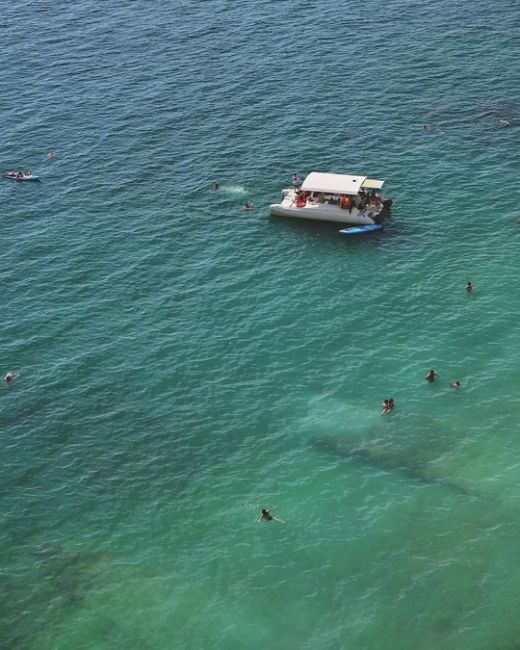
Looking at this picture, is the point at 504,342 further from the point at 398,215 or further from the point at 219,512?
the point at 219,512

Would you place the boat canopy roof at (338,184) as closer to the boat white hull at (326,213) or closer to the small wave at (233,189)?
the boat white hull at (326,213)

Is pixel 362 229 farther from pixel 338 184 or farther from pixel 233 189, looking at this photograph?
pixel 233 189

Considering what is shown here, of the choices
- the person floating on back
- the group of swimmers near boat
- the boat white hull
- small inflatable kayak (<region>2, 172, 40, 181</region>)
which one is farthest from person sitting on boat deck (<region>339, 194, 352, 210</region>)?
the person floating on back

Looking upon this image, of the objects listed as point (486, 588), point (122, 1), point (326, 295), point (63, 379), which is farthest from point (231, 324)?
point (122, 1)

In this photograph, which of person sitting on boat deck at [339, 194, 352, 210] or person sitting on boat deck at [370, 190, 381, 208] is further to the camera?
person sitting on boat deck at [370, 190, 381, 208]

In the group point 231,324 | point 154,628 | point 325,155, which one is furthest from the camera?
point 325,155

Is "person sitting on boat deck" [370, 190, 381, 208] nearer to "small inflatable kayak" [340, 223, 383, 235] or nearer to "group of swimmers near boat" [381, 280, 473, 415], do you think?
"small inflatable kayak" [340, 223, 383, 235]
